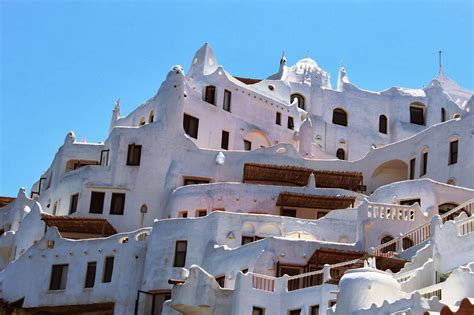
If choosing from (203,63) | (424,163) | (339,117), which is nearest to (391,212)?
(424,163)

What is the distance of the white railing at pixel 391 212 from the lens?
5119 cm

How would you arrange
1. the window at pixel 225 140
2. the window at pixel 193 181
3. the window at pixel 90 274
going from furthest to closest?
1. the window at pixel 225 140
2. the window at pixel 193 181
3. the window at pixel 90 274

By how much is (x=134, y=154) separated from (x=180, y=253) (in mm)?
13828

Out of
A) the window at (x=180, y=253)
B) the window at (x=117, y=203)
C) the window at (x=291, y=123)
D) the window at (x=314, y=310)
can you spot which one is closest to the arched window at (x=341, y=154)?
the window at (x=291, y=123)

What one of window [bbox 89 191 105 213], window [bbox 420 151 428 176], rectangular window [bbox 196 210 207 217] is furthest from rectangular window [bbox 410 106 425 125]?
window [bbox 89 191 105 213]

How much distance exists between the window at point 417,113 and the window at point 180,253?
32.5 metres

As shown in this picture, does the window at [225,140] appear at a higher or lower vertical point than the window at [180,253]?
higher

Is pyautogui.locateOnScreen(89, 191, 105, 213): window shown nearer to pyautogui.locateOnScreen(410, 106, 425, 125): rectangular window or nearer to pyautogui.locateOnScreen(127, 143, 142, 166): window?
pyautogui.locateOnScreen(127, 143, 142, 166): window

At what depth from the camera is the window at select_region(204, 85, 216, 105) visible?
74.6m

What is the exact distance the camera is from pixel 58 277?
198 feet

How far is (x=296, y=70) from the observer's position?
8588cm

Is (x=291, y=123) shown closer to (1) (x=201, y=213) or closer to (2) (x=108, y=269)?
(1) (x=201, y=213)

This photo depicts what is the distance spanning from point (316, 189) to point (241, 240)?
10.1m

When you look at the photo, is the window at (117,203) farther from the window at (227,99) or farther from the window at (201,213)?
the window at (227,99)
